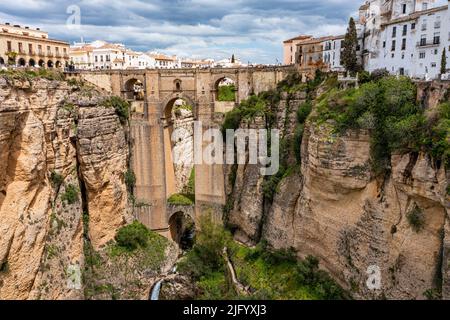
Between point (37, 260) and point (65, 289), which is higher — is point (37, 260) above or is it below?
above

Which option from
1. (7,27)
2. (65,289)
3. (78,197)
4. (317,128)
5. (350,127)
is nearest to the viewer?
(350,127)

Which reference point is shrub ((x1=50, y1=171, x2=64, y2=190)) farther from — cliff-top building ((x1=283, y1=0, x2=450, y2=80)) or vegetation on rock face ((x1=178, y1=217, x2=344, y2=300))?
cliff-top building ((x1=283, y1=0, x2=450, y2=80))

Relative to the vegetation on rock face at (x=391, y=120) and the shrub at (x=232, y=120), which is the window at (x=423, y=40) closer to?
the vegetation on rock face at (x=391, y=120)

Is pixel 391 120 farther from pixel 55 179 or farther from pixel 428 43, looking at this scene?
pixel 55 179

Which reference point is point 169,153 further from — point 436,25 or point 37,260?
point 436,25

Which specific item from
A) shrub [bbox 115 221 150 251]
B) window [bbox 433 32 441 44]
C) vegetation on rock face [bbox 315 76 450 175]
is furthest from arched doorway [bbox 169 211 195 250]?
window [bbox 433 32 441 44]

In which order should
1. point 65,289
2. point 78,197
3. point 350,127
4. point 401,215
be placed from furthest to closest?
1. point 78,197
2. point 65,289
3. point 350,127
4. point 401,215

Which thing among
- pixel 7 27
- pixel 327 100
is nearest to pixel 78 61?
pixel 7 27

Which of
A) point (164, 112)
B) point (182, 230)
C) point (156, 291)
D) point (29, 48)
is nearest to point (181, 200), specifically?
point (182, 230)
